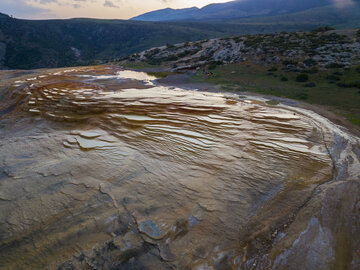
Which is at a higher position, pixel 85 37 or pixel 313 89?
pixel 85 37

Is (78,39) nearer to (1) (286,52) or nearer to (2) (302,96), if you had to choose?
(1) (286,52)

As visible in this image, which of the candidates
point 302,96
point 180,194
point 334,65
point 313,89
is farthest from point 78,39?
point 180,194

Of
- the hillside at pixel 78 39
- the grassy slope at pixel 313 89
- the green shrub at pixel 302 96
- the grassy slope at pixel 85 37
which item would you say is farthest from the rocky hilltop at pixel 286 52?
the grassy slope at pixel 85 37

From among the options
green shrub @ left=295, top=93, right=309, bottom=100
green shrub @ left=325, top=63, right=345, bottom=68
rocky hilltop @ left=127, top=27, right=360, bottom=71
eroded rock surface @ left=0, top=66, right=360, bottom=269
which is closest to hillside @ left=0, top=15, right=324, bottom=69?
rocky hilltop @ left=127, top=27, right=360, bottom=71

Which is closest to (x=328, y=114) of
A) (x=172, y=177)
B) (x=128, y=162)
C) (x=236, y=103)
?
(x=236, y=103)

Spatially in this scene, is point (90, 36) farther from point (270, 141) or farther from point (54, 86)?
point (270, 141)

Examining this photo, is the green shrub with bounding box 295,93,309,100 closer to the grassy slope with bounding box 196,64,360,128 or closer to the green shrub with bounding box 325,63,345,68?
the grassy slope with bounding box 196,64,360,128
